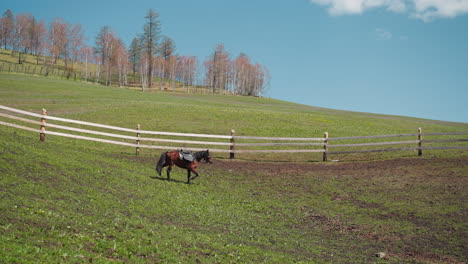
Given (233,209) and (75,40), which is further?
(75,40)

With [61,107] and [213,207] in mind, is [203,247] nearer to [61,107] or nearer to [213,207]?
[213,207]

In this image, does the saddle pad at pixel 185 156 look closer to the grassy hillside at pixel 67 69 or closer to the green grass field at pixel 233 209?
the green grass field at pixel 233 209

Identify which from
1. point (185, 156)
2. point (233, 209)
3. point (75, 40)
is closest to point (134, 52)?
point (75, 40)

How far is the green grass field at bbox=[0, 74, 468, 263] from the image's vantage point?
27.1 feet

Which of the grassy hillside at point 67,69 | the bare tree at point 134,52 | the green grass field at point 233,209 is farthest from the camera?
the bare tree at point 134,52

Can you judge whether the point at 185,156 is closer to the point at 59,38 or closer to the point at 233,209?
the point at 233,209

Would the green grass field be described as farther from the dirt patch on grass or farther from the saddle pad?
the saddle pad

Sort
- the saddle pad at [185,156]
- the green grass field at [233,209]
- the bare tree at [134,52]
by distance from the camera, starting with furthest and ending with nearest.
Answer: the bare tree at [134,52] → the saddle pad at [185,156] → the green grass field at [233,209]

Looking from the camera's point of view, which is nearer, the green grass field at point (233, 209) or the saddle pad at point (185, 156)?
the green grass field at point (233, 209)

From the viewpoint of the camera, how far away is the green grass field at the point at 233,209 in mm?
8258

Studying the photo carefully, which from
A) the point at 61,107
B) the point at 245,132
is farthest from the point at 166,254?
the point at 61,107

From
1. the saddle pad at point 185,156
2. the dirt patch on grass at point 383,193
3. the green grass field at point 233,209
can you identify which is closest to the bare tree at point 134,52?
Answer: the green grass field at point 233,209

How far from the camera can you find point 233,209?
47.4 feet

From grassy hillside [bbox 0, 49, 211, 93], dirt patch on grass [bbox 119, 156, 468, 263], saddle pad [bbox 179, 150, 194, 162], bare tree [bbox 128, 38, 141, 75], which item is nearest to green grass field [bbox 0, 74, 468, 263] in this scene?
dirt patch on grass [bbox 119, 156, 468, 263]
